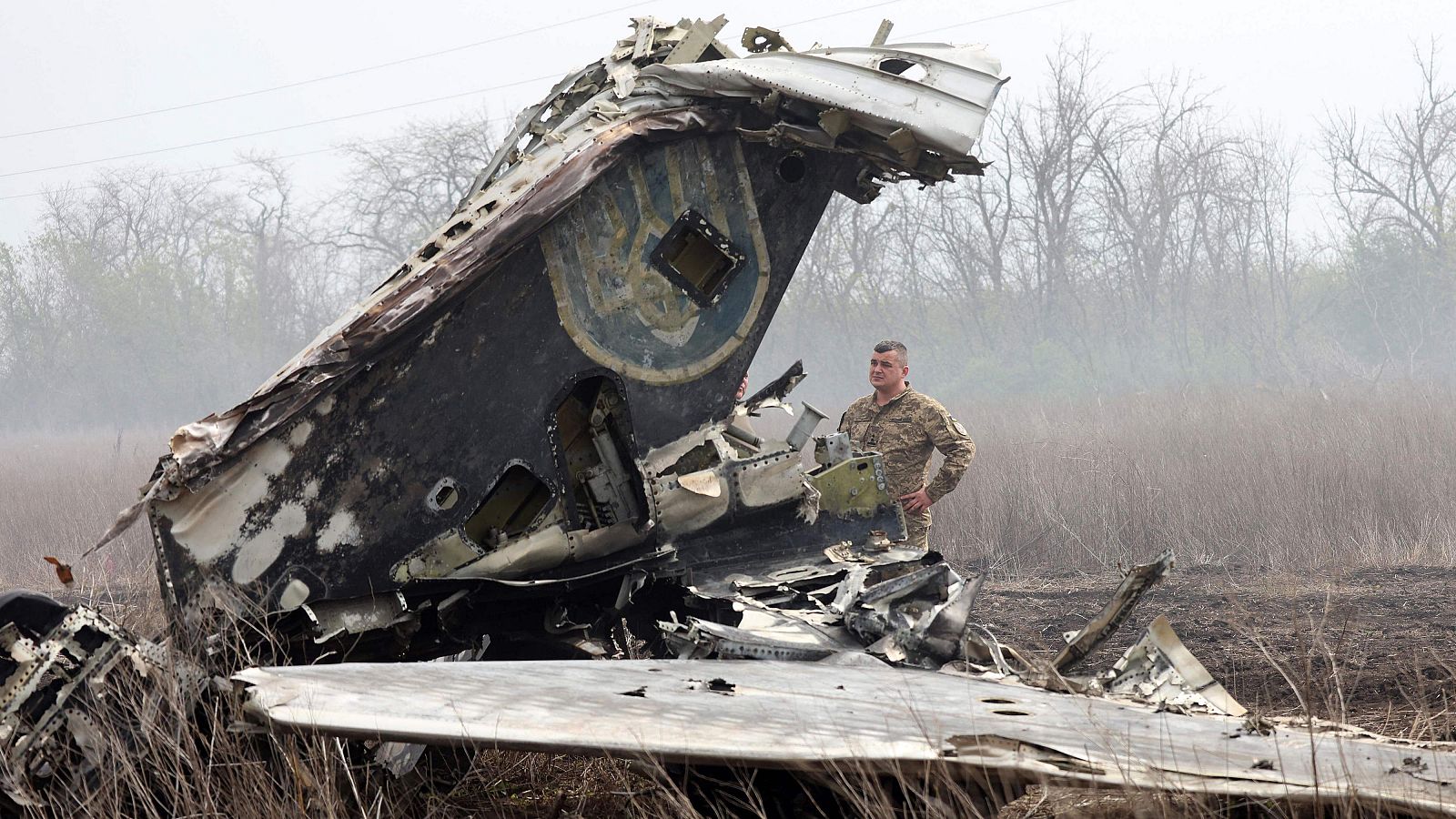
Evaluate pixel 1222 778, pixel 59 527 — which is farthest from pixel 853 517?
pixel 59 527

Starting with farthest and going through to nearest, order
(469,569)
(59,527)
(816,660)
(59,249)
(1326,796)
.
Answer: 1. (59,249)
2. (59,527)
3. (469,569)
4. (816,660)
5. (1326,796)

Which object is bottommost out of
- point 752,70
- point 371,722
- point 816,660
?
point 816,660

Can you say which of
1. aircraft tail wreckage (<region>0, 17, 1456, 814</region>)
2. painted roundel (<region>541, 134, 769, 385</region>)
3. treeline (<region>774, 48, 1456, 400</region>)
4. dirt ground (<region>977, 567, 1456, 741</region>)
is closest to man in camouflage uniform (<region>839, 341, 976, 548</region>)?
dirt ground (<region>977, 567, 1456, 741</region>)

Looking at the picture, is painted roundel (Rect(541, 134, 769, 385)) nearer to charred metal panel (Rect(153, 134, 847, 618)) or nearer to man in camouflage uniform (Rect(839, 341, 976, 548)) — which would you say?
charred metal panel (Rect(153, 134, 847, 618))

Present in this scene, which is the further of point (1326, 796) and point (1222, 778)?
point (1222, 778)

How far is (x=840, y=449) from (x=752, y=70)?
6.61 ft

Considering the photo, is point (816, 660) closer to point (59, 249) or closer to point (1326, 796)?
Result: point (1326, 796)

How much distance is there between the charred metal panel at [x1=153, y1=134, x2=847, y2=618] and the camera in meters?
4.80

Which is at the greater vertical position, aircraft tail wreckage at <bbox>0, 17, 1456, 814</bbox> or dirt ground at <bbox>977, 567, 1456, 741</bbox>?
aircraft tail wreckage at <bbox>0, 17, 1456, 814</bbox>

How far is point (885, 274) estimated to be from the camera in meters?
38.0

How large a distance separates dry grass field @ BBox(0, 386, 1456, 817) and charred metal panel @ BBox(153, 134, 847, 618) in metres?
0.94

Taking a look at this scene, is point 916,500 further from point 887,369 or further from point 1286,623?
point 1286,623

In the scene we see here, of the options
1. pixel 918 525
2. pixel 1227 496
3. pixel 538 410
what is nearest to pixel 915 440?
pixel 918 525

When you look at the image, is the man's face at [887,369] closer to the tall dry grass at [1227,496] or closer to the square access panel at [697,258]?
the square access panel at [697,258]
